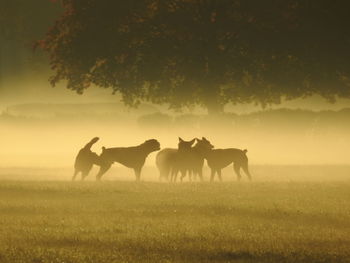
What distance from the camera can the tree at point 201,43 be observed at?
4731cm

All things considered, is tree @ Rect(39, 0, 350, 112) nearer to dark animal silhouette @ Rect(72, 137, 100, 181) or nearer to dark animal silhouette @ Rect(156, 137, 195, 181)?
dark animal silhouette @ Rect(156, 137, 195, 181)

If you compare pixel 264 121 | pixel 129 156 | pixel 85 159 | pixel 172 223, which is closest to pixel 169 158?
pixel 129 156

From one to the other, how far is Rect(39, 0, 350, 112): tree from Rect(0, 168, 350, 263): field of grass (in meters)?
16.9

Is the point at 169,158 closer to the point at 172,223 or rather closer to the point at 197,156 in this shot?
the point at 197,156

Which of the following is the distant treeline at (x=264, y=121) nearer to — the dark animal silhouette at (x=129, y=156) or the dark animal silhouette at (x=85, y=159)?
the dark animal silhouette at (x=129, y=156)

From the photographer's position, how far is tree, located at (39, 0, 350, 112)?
47.3 m

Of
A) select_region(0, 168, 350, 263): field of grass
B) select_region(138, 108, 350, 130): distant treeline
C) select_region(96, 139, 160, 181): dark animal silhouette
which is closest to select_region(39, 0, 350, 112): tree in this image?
select_region(138, 108, 350, 130): distant treeline

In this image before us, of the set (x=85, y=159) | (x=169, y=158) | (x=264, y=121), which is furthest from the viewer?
(x=264, y=121)

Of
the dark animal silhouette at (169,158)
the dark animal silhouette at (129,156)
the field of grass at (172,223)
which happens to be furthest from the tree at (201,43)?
the field of grass at (172,223)

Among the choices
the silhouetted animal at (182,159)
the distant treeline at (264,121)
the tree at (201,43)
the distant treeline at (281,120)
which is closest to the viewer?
the silhouetted animal at (182,159)

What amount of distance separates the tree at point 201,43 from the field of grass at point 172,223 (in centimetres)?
1687

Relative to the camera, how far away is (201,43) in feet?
156

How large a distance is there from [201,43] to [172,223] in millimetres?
27430

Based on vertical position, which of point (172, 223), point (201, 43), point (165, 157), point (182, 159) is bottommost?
point (172, 223)
